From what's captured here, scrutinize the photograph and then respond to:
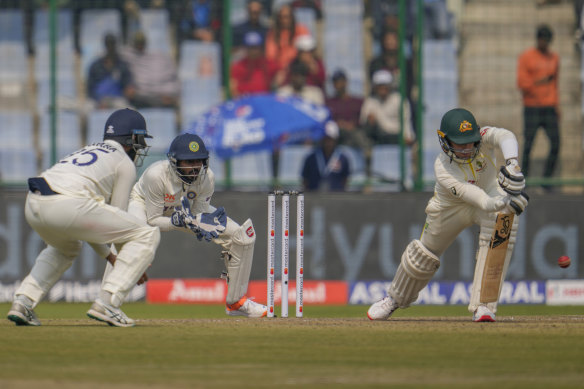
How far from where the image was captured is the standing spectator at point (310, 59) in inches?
529

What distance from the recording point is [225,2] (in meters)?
13.5

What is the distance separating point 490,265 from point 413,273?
0.60 m

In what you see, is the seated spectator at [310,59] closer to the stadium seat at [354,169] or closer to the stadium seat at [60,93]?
the stadium seat at [354,169]

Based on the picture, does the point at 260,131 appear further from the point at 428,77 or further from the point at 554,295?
the point at 554,295

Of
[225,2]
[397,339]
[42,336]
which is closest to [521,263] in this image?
[225,2]

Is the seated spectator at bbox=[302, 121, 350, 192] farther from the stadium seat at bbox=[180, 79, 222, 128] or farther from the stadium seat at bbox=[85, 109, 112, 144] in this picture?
the stadium seat at bbox=[85, 109, 112, 144]

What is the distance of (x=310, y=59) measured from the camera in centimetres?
1348

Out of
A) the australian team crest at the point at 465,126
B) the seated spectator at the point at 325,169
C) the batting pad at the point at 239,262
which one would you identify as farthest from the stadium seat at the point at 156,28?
the australian team crest at the point at 465,126

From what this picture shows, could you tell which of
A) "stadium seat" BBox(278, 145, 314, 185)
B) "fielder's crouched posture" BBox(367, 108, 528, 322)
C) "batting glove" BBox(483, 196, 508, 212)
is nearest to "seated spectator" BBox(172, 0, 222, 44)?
"stadium seat" BBox(278, 145, 314, 185)

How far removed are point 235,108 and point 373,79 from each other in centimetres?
180

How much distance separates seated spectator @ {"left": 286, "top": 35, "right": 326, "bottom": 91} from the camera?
13.4m

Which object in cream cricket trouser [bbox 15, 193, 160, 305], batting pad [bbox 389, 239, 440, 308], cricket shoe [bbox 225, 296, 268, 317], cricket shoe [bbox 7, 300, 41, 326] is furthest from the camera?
cricket shoe [bbox 225, 296, 268, 317]

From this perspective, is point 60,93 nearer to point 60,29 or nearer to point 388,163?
point 60,29

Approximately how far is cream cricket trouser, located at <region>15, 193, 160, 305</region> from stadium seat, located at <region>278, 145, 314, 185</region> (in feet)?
19.7
